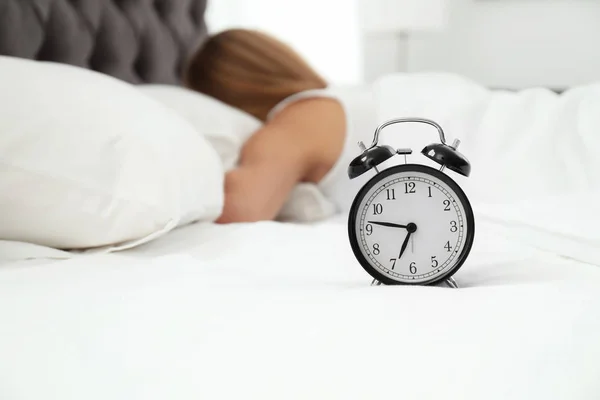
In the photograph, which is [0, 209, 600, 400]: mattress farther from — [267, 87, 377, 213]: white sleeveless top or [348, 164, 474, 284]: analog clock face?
[267, 87, 377, 213]: white sleeveless top

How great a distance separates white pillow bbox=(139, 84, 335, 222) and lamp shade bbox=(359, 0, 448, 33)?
1483mm

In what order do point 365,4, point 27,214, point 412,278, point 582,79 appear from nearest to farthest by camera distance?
point 412,278
point 27,214
point 365,4
point 582,79

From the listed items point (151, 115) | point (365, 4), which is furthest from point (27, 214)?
point (365, 4)

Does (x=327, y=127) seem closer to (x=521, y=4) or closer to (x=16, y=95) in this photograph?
(x=16, y=95)

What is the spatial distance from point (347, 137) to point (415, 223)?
94cm

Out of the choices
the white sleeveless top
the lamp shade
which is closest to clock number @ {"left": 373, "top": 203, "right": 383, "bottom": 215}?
the white sleeveless top

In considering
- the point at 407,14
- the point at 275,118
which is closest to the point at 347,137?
the point at 275,118

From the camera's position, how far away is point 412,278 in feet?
2.39

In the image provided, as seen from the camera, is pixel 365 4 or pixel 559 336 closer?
pixel 559 336

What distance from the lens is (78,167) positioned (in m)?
0.92

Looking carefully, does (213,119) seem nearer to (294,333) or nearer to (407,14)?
(294,333)

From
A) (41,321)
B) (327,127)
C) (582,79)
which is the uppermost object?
(41,321)

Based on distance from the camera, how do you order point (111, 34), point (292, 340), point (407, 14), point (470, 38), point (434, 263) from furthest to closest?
point (470, 38)
point (407, 14)
point (111, 34)
point (434, 263)
point (292, 340)

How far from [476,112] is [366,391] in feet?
3.84
